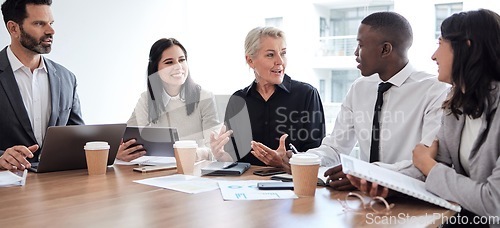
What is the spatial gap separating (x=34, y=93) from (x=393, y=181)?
199 centimetres

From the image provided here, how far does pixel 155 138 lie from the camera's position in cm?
201

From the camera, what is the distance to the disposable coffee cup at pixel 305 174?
1409 millimetres

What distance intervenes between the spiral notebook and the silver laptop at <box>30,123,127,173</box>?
40.0 inches

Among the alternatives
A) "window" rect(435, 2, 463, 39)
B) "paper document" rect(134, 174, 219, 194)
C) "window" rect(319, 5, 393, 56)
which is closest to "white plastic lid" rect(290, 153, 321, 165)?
"paper document" rect(134, 174, 219, 194)

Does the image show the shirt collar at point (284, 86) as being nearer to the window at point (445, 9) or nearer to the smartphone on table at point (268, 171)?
the smartphone on table at point (268, 171)

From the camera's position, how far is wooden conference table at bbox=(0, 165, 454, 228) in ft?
3.82

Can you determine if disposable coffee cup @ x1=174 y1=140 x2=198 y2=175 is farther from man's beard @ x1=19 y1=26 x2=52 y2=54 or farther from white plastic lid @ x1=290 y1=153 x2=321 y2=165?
man's beard @ x1=19 y1=26 x2=52 y2=54

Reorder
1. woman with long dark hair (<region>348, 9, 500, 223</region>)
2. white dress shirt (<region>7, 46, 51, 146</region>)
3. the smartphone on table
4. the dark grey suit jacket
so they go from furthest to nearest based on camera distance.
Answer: white dress shirt (<region>7, 46, 51, 146</region>) < the dark grey suit jacket < the smartphone on table < woman with long dark hair (<region>348, 9, 500, 223</region>)

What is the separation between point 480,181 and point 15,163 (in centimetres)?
164

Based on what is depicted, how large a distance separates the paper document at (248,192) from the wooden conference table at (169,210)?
1.2 inches

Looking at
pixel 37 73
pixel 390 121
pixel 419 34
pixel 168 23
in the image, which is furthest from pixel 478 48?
pixel 168 23

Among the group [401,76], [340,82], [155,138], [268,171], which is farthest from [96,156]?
[340,82]

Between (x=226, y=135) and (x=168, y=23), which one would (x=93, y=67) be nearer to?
(x=168, y=23)

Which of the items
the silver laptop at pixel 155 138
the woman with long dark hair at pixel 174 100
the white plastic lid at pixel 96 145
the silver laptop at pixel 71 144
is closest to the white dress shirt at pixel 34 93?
the woman with long dark hair at pixel 174 100
